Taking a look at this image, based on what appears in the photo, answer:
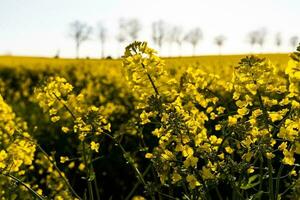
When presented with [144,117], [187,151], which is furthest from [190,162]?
[144,117]

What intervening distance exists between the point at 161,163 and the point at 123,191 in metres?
4.70

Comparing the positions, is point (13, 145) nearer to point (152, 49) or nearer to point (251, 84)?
point (152, 49)

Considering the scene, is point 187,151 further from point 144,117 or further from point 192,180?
point 144,117

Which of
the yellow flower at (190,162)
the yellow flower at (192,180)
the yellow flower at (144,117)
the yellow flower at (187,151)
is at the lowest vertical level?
the yellow flower at (192,180)

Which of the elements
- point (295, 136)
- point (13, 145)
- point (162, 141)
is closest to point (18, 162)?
point (13, 145)

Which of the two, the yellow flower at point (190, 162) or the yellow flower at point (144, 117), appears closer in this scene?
the yellow flower at point (190, 162)

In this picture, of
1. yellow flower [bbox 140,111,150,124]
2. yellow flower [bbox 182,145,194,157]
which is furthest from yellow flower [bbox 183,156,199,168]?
yellow flower [bbox 140,111,150,124]

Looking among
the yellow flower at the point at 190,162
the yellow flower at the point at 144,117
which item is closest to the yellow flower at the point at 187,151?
the yellow flower at the point at 190,162

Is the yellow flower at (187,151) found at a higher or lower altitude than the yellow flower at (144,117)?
lower

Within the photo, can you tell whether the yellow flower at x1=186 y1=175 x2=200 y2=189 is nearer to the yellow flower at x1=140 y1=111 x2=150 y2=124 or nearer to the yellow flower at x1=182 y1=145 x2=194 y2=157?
the yellow flower at x1=182 y1=145 x2=194 y2=157

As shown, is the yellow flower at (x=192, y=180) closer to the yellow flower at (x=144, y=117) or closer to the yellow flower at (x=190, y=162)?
the yellow flower at (x=190, y=162)

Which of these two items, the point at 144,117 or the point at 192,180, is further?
the point at 144,117

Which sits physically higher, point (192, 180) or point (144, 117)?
point (144, 117)

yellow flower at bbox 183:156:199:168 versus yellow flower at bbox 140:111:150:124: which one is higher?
yellow flower at bbox 140:111:150:124
